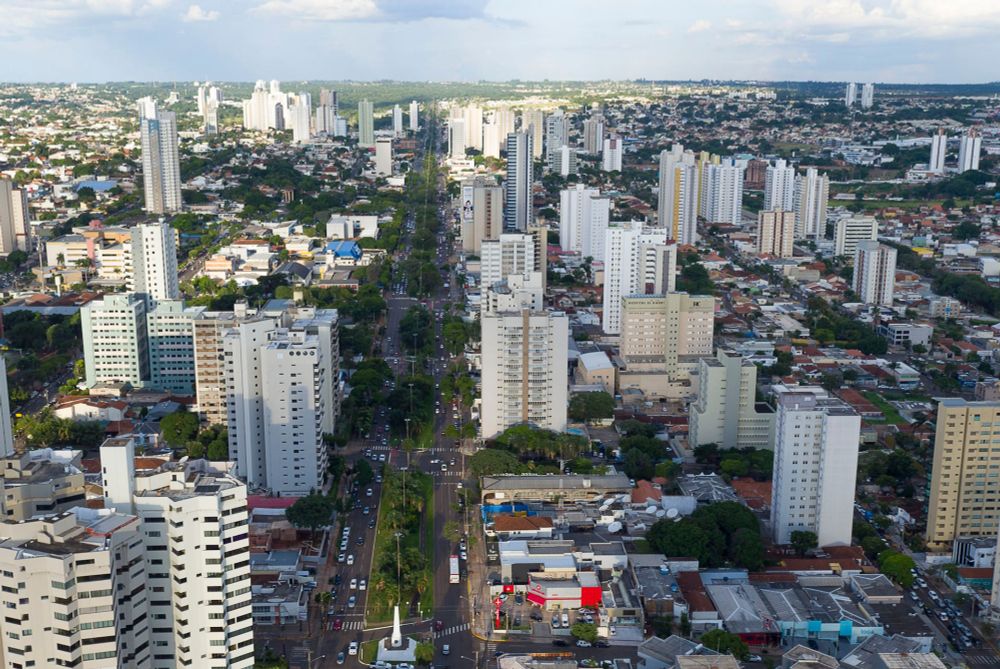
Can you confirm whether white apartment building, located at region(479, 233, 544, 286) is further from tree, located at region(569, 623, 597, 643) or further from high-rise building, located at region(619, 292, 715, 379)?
tree, located at region(569, 623, 597, 643)

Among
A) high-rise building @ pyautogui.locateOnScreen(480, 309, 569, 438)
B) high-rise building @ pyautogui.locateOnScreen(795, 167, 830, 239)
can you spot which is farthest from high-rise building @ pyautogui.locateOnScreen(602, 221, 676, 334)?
high-rise building @ pyautogui.locateOnScreen(795, 167, 830, 239)

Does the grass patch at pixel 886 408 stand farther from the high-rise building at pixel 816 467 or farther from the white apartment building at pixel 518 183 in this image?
the white apartment building at pixel 518 183

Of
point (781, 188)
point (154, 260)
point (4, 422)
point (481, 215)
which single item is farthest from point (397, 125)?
point (4, 422)

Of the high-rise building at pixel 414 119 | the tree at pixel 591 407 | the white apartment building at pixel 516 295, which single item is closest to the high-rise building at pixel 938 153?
the high-rise building at pixel 414 119

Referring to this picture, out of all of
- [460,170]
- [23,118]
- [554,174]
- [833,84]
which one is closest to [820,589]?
[554,174]

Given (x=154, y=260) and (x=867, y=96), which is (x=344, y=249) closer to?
(x=154, y=260)

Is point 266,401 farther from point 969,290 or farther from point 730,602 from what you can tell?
point 969,290
